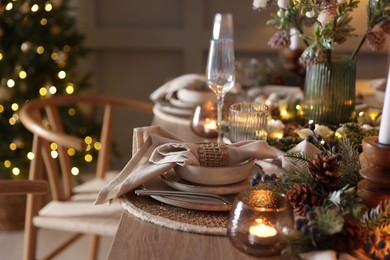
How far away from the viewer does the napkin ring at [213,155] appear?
4.08 ft

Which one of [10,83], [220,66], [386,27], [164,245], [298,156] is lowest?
[10,83]

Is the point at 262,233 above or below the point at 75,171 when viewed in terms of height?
above

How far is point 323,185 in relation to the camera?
1115mm

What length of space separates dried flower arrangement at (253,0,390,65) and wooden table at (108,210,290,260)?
62 centimetres

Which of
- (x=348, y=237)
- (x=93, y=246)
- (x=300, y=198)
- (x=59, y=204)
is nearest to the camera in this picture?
(x=348, y=237)

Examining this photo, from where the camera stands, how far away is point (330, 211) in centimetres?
96

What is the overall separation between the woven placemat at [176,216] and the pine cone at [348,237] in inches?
8.2

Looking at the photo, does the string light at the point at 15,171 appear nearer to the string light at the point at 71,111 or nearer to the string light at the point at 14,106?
the string light at the point at 14,106

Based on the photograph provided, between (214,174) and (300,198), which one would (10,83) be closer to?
(214,174)

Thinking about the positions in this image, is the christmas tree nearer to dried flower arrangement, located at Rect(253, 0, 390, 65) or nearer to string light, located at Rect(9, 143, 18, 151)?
string light, located at Rect(9, 143, 18, 151)

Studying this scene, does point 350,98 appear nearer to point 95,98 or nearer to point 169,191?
point 169,191

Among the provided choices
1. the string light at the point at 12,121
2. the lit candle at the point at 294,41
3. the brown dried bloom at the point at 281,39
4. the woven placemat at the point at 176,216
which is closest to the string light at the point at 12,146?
the string light at the point at 12,121

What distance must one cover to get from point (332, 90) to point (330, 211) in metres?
0.73

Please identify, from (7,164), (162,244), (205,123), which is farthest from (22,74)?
(162,244)
